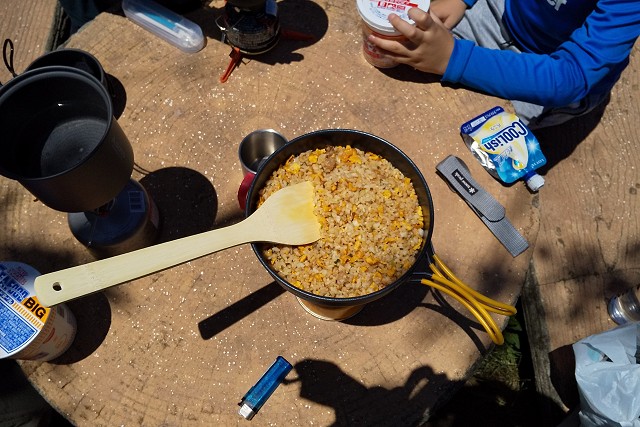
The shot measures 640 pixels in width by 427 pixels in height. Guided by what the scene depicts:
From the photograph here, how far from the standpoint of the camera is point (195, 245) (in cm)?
94

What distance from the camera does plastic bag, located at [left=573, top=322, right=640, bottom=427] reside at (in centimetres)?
128

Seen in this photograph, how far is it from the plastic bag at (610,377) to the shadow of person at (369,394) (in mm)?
505

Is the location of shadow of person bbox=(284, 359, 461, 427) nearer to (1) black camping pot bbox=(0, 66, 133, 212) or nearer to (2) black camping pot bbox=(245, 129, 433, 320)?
(2) black camping pot bbox=(245, 129, 433, 320)

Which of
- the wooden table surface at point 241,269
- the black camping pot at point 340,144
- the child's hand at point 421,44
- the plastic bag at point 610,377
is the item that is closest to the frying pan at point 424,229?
the black camping pot at point 340,144

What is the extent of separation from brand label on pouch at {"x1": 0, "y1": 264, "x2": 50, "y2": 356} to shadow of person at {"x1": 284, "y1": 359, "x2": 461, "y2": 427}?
56 cm

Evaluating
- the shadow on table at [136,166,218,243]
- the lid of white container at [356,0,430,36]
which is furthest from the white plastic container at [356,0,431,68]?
the shadow on table at [136,166,218,243]

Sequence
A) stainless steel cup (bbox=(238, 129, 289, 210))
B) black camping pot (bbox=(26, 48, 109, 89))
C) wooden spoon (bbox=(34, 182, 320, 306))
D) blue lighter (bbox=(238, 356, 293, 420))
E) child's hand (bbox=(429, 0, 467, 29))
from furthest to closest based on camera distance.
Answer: child's hand (bbox=(429, 0, 467, 29))
black camping pot (bbox=(26, 48, 109, 89))
stainless steel cup (bbox=(238, 129, 289, 210))
blue lighter (bbox=(238, 356, 293, 420))
wooden spoon (bbox=(34, 182, 320, 306))

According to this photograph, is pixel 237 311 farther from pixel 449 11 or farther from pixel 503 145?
pixel 449 11

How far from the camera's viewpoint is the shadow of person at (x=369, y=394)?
1.12 metres

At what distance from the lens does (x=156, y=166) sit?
132 centimetres

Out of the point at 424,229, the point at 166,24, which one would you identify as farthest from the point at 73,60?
the point at 424,229

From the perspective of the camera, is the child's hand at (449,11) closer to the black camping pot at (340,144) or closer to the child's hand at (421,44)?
the child's hand at (421,44)

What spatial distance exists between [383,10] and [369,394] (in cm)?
99

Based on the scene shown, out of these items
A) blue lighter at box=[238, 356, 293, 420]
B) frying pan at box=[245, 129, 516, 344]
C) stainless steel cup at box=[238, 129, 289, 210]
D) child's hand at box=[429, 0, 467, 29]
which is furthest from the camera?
child's hand at box=[429, 0, 467, 29]
